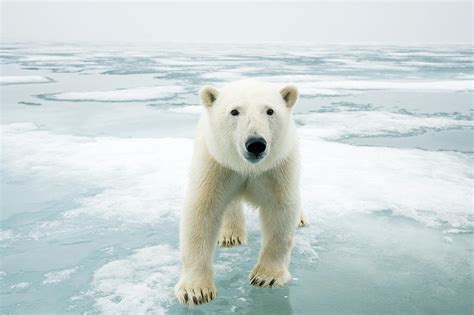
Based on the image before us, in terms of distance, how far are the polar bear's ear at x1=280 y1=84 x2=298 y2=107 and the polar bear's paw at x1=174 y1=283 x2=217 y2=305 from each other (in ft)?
3.53

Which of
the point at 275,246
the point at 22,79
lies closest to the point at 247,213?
the point at 275,246

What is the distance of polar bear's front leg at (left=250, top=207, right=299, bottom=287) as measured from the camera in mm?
2521

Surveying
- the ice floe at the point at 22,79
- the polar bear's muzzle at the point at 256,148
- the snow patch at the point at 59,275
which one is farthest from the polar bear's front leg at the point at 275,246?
the ice floe at the point at 22,79

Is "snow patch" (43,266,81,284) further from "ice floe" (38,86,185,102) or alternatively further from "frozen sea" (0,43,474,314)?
"ice floe" (38,86,185,102)

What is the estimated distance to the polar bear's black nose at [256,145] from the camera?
6.86 ft

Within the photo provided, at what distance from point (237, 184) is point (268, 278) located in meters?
0.52

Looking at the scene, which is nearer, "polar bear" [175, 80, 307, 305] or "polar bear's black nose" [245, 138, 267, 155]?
"polar bear's black nose" [245, 138, 267, 155]

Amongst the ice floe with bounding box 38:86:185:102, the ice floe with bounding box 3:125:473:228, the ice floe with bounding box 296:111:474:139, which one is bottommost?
the ice floe with bounding box 3:125:473:228

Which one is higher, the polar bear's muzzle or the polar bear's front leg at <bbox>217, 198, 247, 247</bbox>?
the polar bear's muzzle

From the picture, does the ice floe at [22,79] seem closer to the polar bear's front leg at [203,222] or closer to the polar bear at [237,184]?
the polar bear at [237,184]

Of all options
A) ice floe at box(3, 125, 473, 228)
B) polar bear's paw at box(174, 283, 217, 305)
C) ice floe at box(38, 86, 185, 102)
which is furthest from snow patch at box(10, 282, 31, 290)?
ice floe at box(38, 86, 185, 102)

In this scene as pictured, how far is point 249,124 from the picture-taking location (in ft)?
7.16

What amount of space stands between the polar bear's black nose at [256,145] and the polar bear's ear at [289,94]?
572mm

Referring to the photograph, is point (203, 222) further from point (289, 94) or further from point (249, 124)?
point (289, 94)
